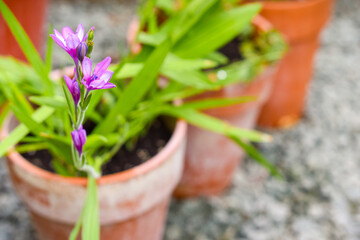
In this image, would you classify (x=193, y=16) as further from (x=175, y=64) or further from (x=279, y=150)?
(x=279, y=150)

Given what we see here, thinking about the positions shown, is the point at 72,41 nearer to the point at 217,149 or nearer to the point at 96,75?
the point at 96,75

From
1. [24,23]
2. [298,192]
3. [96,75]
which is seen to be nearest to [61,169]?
[96,75]

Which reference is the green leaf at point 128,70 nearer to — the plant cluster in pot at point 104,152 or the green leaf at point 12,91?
the plant cluster in pot at point 104,152

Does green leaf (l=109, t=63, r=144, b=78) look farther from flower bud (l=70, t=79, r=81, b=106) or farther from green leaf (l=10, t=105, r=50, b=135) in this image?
flower bud (l=70, t=79, r=81, b=106)

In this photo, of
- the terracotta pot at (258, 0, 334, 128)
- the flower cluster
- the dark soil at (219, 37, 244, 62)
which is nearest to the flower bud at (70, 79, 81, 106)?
the flower cluster

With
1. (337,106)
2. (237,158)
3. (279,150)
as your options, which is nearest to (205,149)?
(237,158)
